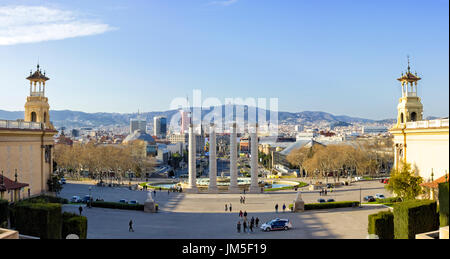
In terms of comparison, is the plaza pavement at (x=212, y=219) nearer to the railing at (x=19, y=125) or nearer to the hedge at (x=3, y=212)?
the hedge at (x=3, y=212)

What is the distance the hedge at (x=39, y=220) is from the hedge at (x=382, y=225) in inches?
717

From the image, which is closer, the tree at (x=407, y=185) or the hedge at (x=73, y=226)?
the hedge at (x=73, y=226)

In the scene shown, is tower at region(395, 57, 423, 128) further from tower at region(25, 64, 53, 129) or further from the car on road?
tower at region(25, 64, 53, 129)

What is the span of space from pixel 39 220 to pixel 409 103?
3778 cm

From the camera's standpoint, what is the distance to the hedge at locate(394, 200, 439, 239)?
21.6m

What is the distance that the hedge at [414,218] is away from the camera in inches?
850

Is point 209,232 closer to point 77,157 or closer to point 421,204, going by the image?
point 421,204

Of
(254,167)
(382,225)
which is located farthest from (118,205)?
(382,225)

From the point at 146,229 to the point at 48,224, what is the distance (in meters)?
9.11

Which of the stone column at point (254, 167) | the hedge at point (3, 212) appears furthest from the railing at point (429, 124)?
the hedge at point (3, 212)

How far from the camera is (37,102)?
44094 millimetres

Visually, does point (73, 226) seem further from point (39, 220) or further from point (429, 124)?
point (429, 124)

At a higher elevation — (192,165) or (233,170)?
(192,165)
